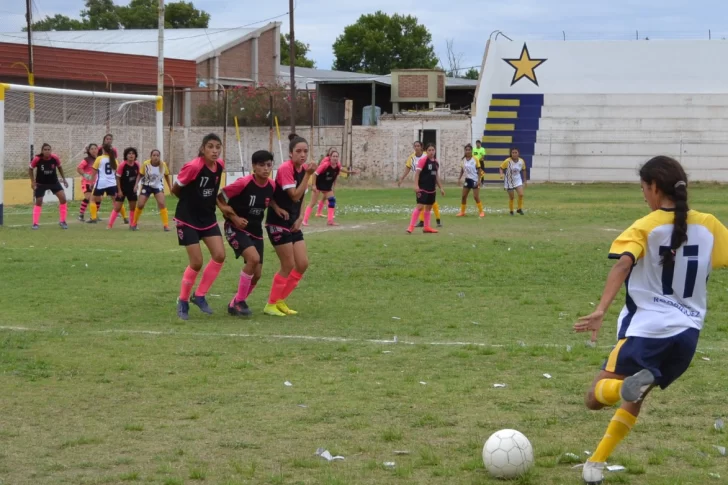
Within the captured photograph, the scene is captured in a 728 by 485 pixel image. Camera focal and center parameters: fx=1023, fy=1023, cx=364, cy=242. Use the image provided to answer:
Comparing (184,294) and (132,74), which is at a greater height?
(132,74)

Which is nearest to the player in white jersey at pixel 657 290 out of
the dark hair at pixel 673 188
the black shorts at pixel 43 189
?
the dark hair at pixel 673 188

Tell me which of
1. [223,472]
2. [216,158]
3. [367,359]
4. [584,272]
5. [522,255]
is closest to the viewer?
[223,472]

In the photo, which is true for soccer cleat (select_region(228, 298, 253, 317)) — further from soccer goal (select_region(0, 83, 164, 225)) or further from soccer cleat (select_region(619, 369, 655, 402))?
soccer goal (select_region(0, 83, 164, 225))

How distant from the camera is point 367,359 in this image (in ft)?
28.7

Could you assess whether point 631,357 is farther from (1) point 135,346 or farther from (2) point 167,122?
(2) point 167,122

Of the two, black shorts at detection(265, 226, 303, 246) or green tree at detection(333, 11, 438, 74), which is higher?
green tree at detection(333, 11, 438, 74)

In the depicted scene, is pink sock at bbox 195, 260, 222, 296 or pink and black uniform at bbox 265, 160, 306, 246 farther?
pink sock at bbox 195, 260, 222, 296

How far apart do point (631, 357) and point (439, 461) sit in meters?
1.26

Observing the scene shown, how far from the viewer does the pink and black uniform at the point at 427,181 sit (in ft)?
69.8

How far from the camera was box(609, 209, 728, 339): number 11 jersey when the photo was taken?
5.18 metres

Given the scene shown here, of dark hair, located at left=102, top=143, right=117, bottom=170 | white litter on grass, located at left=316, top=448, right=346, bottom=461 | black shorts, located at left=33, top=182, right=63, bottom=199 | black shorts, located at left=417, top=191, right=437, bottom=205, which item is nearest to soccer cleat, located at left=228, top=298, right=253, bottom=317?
white litter on grass, located at left=316, top=448, right=346, bottom=461

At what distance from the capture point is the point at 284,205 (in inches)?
435

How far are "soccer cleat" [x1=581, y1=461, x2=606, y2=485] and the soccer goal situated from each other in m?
22.7

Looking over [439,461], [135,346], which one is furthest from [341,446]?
[135,346]
